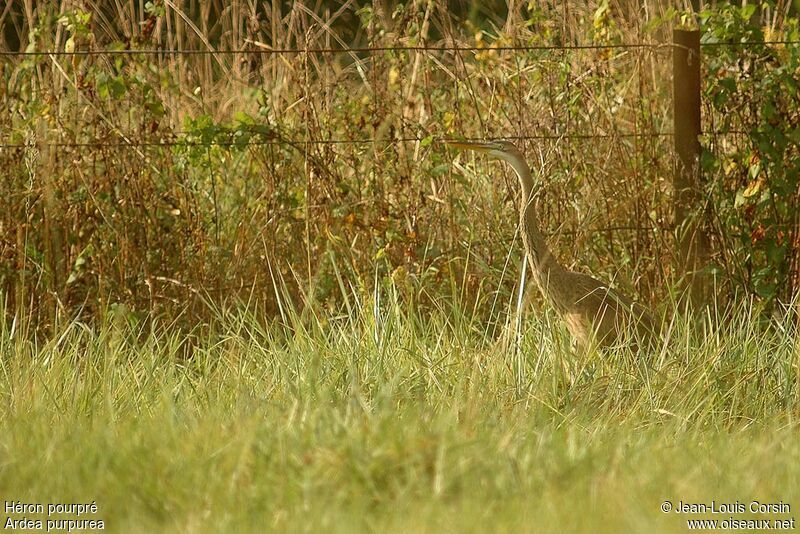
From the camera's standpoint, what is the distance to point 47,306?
5574 millimetres

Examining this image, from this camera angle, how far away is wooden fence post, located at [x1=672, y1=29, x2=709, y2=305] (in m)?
5.54

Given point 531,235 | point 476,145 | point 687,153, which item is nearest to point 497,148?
point 476,145

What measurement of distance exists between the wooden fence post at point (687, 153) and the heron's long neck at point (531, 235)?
2.44 ft

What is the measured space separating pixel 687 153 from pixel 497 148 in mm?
896

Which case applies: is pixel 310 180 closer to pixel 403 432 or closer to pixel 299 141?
pixel 299 141

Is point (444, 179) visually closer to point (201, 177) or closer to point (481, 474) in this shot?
point (201, 177)

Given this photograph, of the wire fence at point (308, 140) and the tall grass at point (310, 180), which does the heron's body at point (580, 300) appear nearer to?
the tall grass at point (310, 180)

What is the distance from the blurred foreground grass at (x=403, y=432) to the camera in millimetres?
3002

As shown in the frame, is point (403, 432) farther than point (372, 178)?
No

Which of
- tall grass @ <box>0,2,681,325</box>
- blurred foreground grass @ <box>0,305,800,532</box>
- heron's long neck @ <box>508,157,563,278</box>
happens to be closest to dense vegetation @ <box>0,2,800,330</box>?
tall grass @ <box>0,2,681,325</box>

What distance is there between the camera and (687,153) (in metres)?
5.57

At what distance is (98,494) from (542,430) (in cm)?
123

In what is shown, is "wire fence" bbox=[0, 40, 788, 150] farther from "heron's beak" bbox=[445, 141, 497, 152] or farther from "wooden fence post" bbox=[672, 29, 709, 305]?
"heron's beak" bbox=[445, 141, 497, 152]

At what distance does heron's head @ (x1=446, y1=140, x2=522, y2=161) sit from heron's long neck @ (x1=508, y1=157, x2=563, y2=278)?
22mm
